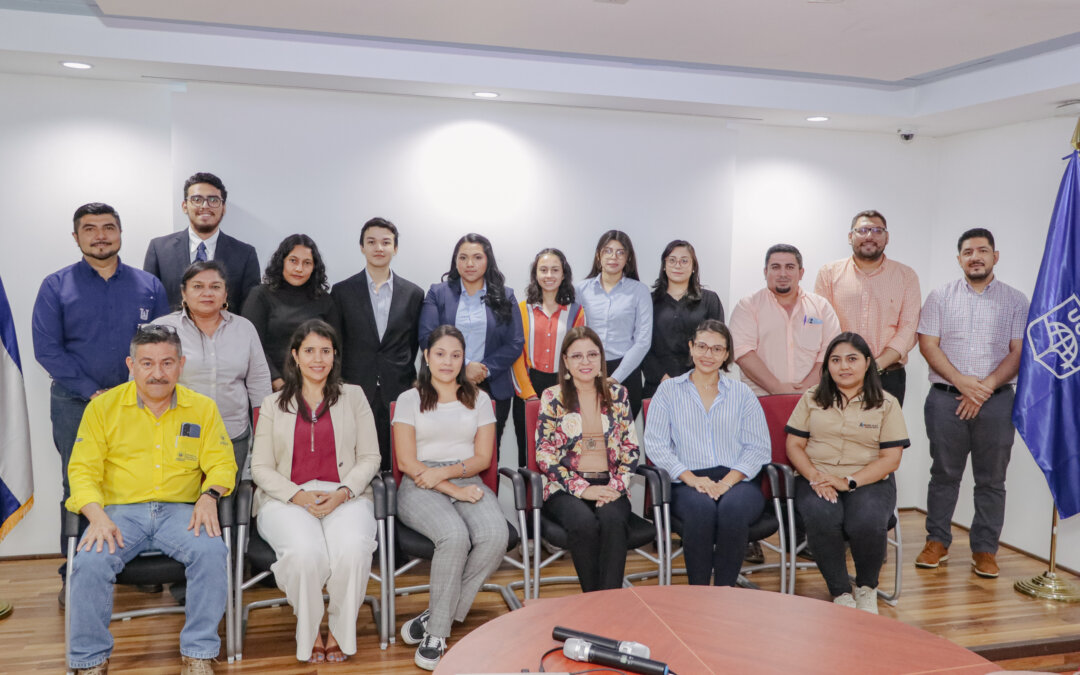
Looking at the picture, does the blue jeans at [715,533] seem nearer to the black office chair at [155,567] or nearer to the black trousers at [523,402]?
the black trousers at [523,402]

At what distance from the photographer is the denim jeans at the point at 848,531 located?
396 cm

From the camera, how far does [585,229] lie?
5.37 m

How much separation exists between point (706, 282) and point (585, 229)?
90 centimetres

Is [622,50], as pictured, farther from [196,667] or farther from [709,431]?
[196,667]

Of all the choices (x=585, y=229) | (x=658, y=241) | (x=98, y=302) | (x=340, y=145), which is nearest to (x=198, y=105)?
(x=340, y=145)

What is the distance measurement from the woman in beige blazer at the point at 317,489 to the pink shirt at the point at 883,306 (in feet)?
9.91

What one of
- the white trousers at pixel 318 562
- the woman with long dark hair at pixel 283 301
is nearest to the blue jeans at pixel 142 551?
the white trousers at pixel 318 562

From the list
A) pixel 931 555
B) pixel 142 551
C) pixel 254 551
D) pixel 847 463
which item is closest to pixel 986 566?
pixel 931 555

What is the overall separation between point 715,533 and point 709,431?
1.67 ft

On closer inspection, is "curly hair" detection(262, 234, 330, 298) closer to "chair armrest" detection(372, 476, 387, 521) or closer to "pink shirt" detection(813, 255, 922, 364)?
"chair armrest" detection(372, 476, 387, 521)

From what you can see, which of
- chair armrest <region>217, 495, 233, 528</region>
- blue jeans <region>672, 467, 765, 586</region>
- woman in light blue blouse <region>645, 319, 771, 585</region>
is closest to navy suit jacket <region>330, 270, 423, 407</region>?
chair armrest <region>217, 495, 233, 528</region>

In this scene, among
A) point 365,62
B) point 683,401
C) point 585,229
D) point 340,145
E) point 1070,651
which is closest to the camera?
point 1070,651

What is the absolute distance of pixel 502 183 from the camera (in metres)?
5.23

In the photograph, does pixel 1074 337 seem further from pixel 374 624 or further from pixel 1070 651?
pixel 374 624
